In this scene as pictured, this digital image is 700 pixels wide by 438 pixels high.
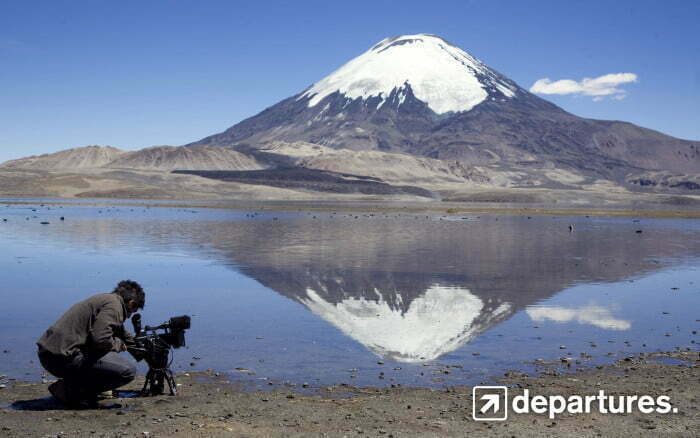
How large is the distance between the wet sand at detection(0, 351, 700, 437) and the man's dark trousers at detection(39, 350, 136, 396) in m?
0.28

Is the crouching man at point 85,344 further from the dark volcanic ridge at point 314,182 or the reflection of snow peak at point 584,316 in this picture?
the dark volcanic ridge at point 314,182

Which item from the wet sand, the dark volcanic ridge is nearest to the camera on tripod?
the wet sand

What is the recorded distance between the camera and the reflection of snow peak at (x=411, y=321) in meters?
12.8

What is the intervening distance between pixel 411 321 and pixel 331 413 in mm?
6744

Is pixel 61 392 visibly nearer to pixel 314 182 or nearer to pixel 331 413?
pixel 331 413

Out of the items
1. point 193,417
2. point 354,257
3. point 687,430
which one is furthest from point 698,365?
point 354,257

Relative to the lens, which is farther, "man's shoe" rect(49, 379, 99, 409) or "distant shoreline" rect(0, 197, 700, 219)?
"distant shoreline" rect(0, 197, 700, 219)

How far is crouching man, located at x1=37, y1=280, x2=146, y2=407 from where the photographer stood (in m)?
8.91

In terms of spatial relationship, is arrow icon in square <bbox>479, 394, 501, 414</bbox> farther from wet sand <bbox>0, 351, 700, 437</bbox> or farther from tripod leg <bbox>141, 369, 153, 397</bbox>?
tripod leg <bbox>141, 369, 153, 397</bbox>

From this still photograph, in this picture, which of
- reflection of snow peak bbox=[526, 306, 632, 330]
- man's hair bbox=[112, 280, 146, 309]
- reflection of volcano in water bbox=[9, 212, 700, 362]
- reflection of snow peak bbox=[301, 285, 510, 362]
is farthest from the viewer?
reflection of snow peak bbox=[526, 306, 632, 330]

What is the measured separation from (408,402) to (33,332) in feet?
25.0

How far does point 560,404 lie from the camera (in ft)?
30.1

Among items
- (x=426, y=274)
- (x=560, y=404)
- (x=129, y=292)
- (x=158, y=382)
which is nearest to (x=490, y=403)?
(x=560, y=404)

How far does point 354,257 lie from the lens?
28906 millimetres
